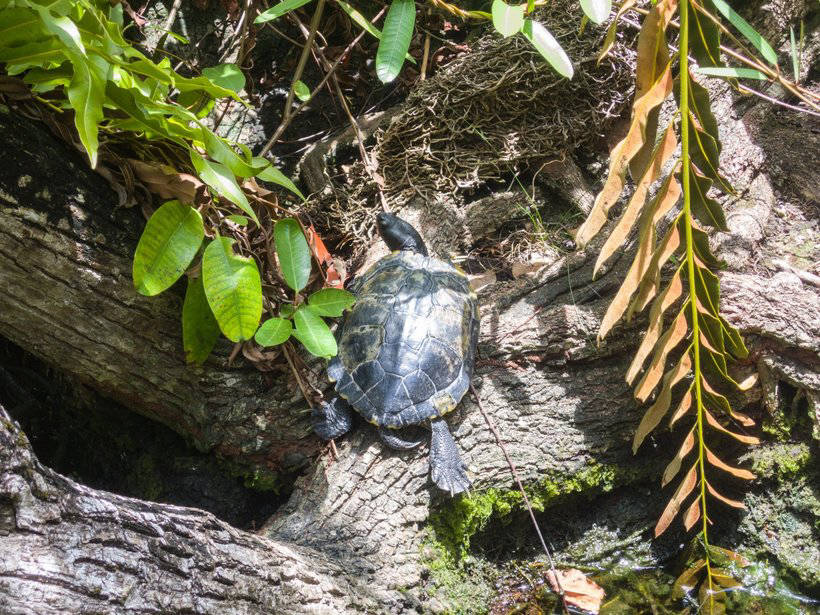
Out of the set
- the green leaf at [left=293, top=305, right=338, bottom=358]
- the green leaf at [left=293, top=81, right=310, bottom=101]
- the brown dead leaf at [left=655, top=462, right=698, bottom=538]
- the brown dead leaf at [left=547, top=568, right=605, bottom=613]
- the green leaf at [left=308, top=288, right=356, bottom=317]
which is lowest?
the brown dead leaf at [left=547, top=568, right=605, bottom=613]

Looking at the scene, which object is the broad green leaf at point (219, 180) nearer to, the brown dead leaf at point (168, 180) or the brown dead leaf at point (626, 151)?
the brown dead leaf at point (168, 180)

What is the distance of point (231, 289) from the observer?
1.88 metres

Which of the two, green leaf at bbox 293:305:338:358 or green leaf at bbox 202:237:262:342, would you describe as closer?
green leaf at bbox 202:237:262:342

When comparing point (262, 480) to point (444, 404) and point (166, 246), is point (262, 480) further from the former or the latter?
point (166, 246)

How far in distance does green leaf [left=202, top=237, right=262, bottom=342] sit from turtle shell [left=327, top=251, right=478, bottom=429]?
65 centimetres

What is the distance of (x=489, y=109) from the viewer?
3.10 m

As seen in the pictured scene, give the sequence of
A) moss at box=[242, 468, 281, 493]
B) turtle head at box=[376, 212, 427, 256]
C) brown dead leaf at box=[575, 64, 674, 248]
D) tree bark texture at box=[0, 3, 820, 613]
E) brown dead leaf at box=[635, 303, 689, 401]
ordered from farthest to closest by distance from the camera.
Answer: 1. turtle head at box=[376, 212, 427, 256]
2. moss at box=[242, 468, 281, 493]
3. brown dead leaf at box=[635, 303, 689, 401]
4. brown dead leaf at box=[575, 64, 674, 248]
5. tree bark texture at box=[0, 3, 820, 613]

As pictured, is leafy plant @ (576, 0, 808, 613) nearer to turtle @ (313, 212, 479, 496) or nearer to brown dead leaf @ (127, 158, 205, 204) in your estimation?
turtle @ (313, 212, 479, 496)

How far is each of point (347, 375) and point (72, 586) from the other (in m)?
1.30

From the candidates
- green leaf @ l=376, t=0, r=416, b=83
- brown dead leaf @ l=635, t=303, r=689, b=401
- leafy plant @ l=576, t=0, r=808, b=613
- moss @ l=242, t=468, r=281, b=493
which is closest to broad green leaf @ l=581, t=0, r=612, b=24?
leafy plant @ l=576, t=0, r=808, b=613

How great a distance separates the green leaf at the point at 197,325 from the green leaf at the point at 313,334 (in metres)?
0.26

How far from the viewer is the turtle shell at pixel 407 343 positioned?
2.45 metres

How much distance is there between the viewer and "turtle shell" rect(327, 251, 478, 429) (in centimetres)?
245

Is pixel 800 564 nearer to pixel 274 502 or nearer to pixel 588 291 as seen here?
pixel 588 291
